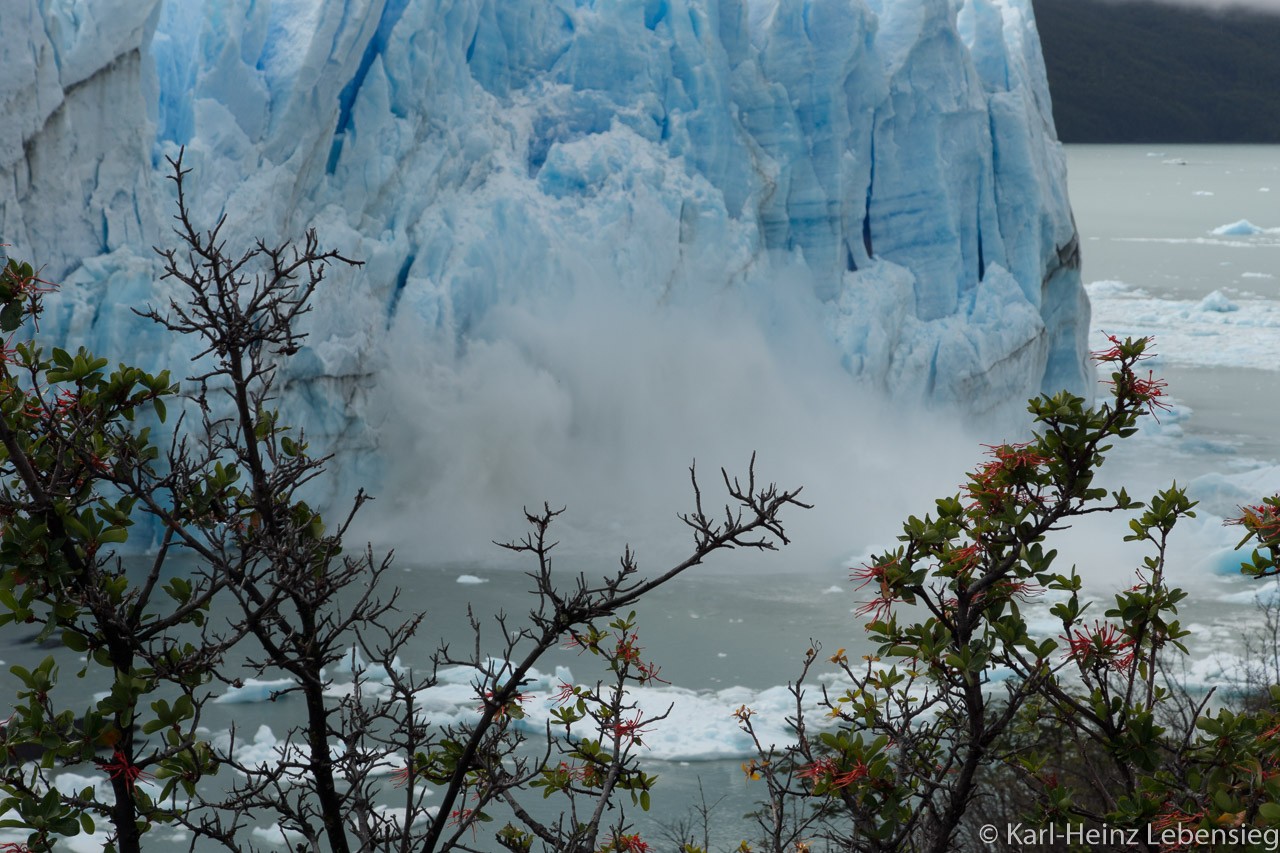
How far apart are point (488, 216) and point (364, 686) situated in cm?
454

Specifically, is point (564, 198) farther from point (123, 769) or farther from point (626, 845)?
point (123, 769)

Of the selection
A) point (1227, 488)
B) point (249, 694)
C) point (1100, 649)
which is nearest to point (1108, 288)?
point (1227, 488)

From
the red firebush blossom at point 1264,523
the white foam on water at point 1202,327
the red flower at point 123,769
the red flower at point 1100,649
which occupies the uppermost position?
the white foam on water at point 1202,327

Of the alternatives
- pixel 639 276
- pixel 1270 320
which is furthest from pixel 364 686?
pixel 1270 320

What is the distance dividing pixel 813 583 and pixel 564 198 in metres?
4.34

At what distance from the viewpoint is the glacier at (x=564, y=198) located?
8.34 metres

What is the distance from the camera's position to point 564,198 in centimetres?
1050

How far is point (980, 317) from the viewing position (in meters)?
12.0

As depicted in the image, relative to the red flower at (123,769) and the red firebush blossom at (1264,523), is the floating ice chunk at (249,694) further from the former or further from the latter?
the red firebush blossom at (1264,523)

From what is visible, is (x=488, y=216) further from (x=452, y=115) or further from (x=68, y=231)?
(x=68, y=231)

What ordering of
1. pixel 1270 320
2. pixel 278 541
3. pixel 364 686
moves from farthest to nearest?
pixel 1270 320
pixel 364 686
pixel 278 541

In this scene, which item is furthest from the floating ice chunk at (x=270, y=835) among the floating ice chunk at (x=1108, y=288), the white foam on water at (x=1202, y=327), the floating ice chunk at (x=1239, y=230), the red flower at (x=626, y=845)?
the floating ice chunk at (x=1239, y=230)

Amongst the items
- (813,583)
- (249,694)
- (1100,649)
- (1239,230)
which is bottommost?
(1100,649)

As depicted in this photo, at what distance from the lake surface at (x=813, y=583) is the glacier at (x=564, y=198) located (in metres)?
1.27
